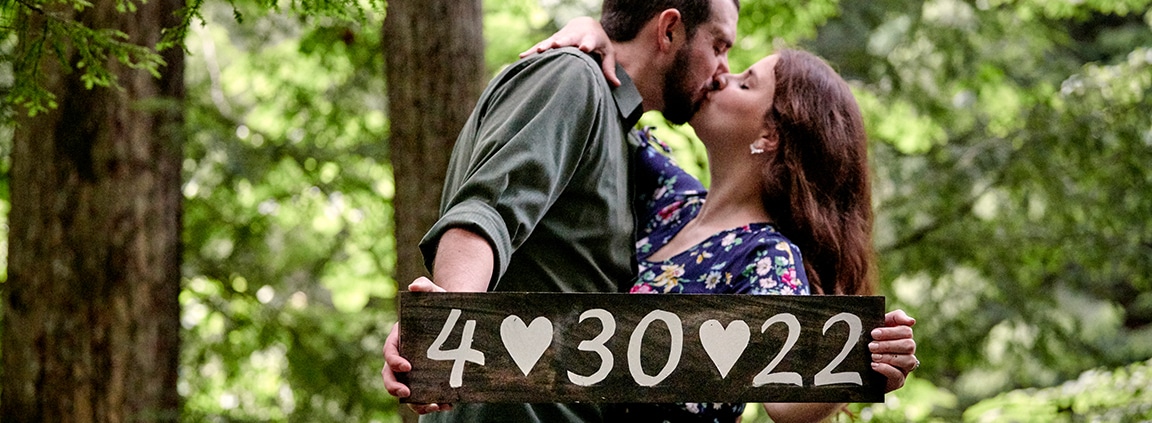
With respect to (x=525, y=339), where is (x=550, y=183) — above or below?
above

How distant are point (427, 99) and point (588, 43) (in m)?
1.33

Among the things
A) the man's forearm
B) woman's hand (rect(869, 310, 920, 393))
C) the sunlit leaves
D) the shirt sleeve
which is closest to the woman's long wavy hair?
the shirt sleeve

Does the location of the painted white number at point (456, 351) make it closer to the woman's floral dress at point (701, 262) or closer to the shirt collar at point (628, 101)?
the woman's floral dress at point (701, 262)

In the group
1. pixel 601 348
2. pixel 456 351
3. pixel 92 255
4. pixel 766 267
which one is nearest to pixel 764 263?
pixel 766 267

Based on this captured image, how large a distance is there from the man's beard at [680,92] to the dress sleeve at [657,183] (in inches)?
7.6

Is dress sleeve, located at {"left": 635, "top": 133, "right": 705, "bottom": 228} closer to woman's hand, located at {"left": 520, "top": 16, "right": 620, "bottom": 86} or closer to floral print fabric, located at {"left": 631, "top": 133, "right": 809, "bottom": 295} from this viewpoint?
floral print fabric, located at {"left": 631, "top": 133, "right": 809, "bottom": 295}

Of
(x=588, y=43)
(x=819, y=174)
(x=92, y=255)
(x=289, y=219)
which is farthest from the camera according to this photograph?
(x=289, y=219)

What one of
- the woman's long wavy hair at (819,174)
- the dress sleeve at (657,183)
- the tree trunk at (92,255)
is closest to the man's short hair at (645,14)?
the woman's long wavy hair at (819,174)

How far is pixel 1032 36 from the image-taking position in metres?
7.42

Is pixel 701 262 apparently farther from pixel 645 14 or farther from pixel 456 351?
pixel 456 351

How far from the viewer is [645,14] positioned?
92.4 inches

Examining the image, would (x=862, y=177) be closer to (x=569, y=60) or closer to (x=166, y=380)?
(x=569, y=60)

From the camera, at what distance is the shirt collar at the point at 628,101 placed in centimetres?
219

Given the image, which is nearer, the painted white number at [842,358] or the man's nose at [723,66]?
the painted white number at [842,358]
